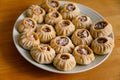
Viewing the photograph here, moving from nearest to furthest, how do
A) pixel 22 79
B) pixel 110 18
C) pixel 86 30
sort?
pixel 22 79 < pixel 86 30 < pixel 110 18

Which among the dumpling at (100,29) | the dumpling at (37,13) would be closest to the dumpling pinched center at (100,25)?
the dumpling at (100,29)

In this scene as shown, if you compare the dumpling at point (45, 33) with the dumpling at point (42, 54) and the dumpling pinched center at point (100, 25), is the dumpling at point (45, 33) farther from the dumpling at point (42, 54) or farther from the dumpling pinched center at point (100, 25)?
the dumpling pinched center at point (100, 25)

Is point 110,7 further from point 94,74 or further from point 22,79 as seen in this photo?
point 22,79

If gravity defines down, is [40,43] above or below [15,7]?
below

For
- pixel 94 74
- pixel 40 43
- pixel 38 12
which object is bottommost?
pixel 94 74

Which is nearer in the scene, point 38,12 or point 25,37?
point 25,37

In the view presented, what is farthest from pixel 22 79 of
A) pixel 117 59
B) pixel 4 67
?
pixel 117 59

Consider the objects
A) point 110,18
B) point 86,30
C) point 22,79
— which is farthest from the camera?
point 110,18

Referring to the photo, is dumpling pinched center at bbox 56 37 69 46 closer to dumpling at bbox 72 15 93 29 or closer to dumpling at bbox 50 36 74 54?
dumpling at bbox 50 36 74 54
